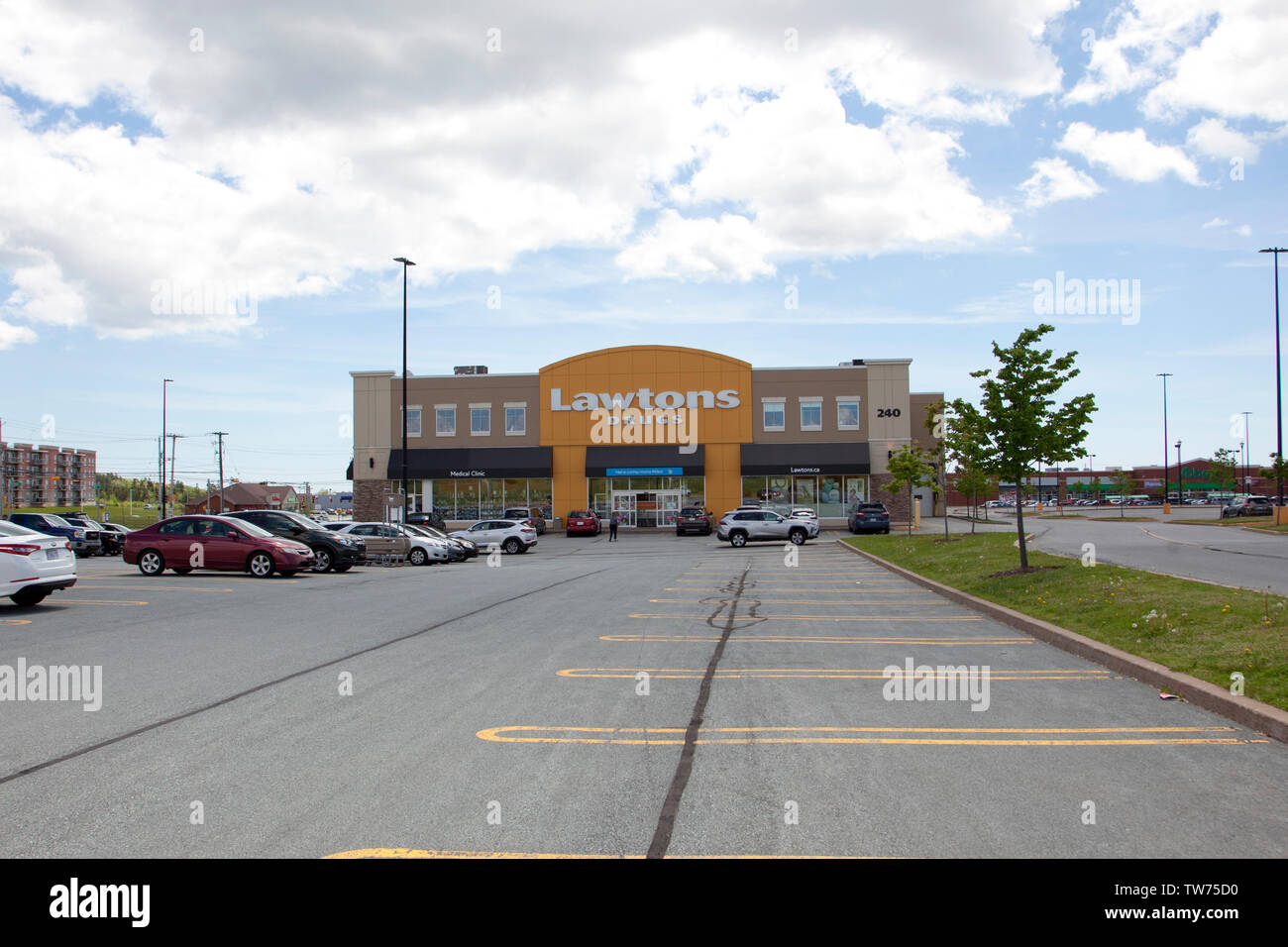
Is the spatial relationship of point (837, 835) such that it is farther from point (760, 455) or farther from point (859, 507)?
point (760, 455)

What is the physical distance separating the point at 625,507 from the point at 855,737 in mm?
46976

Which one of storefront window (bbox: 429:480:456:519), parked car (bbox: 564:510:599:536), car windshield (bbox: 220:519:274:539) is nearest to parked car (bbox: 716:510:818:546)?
parked car (bbox: 564:510:599:536)

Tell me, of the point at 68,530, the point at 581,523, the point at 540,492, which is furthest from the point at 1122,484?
the point at 68,530

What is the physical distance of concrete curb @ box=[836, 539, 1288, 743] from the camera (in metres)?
6.44

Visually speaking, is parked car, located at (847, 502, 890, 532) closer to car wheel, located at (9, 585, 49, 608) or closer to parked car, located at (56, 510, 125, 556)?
parked car, located at (56, 510, 125, 556)

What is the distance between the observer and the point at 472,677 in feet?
28.0

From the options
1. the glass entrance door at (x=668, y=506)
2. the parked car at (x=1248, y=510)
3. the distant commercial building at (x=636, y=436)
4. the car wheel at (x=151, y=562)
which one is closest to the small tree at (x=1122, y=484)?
the parked car at (x=1248, y=510)

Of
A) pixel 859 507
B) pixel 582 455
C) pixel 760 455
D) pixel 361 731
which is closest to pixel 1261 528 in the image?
pixel 859 507

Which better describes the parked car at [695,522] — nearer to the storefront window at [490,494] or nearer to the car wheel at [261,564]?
the storefront window at [490,494]

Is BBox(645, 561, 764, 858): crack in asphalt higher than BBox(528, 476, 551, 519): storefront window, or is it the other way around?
BBox(528, 476, 551, 519): storefront window

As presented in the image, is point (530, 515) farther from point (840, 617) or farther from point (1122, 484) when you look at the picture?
point (1122, 484)

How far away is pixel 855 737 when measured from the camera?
641 centimetres

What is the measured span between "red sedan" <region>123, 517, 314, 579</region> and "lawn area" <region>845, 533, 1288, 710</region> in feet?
50.1
